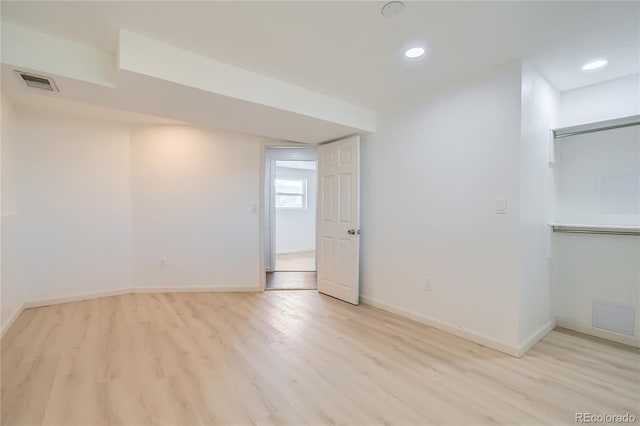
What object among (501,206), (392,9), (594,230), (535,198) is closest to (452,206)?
(501,206)

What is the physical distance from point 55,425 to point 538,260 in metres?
3.60

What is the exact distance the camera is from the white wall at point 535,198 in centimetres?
236

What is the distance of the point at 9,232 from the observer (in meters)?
2.89

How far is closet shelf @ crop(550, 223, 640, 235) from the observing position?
97.3 inches

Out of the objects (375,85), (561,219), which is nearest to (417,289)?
(561,219)

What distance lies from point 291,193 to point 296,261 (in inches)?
78.8

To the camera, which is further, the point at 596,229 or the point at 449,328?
the point at 449,328

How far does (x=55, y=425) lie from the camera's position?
1.56 meters

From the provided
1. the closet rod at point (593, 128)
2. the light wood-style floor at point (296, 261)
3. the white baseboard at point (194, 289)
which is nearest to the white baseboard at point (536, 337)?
the closet rod at point (593, 128)

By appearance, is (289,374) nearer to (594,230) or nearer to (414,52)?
(414,52)

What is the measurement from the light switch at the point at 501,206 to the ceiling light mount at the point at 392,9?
5.42ft

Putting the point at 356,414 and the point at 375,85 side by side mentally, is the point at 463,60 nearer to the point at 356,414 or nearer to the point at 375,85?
the point at 375,85

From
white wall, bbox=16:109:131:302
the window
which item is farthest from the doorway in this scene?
white wall, bbox=16:109:131:302

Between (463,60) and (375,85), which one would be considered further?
(375,85)
